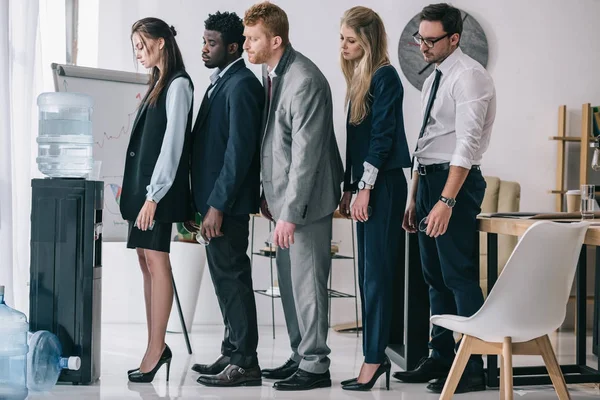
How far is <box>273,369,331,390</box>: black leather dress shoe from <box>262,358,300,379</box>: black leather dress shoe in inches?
8.9

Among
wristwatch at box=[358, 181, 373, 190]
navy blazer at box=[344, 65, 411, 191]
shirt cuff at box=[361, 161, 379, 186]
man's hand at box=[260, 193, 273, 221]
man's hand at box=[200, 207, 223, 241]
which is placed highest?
navy blazer at box=[344, 65, 411, 191]

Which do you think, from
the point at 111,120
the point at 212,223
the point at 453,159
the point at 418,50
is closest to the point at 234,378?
the point at 212,223

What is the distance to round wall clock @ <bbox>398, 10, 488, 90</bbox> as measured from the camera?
215 inches

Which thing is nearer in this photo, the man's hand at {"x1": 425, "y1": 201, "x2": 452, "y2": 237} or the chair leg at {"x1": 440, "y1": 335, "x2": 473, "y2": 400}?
the chair leg at {"x1": 440, "y1": 335, "x2": 473, "y2": 400}

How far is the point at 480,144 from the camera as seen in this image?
10.4ft

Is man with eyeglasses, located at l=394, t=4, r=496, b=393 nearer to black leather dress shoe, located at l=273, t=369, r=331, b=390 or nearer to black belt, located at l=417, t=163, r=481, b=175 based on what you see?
black belt, located at l=417, t=163, r=481, b=175

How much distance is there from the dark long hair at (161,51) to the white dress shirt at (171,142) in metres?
0.05

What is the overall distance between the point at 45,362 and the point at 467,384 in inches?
63.1

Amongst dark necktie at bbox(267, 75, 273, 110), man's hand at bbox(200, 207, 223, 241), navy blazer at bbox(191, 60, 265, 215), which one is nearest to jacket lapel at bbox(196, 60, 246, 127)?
navy blazer at bbox(191, 60, 265, 215)

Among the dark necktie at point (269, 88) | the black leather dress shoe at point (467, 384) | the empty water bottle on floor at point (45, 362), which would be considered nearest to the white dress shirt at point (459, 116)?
the dark necktie at point (269, 88)

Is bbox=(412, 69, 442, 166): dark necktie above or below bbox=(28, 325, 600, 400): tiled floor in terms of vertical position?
above

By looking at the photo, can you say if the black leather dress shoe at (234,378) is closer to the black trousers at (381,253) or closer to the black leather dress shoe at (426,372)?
the black trousers at (381,253)

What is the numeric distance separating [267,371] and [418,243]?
2.70 feet

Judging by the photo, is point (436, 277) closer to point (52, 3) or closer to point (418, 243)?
point (418, 243)
